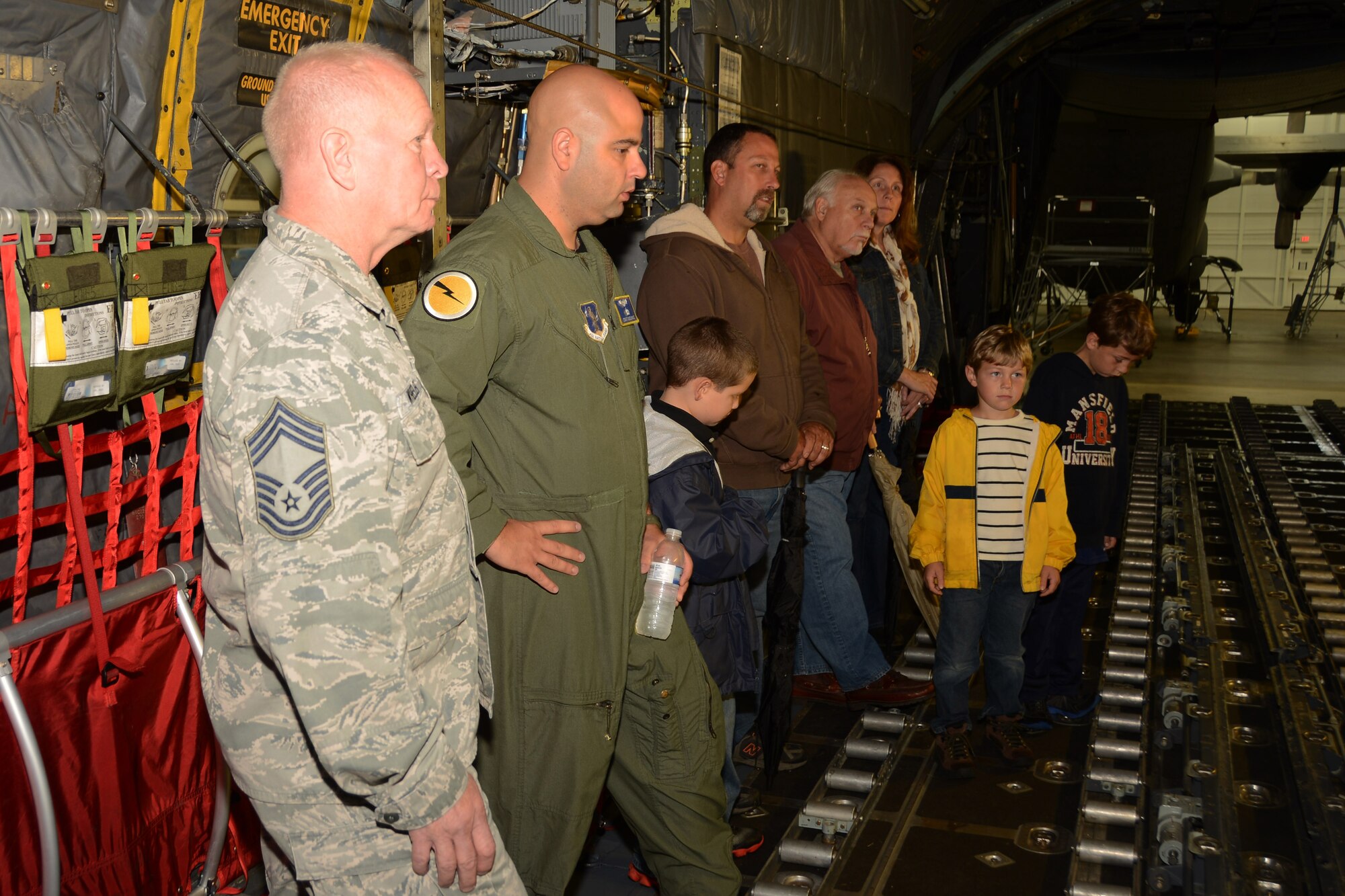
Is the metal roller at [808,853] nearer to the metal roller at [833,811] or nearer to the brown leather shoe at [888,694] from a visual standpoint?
the metal roller at [833,811]

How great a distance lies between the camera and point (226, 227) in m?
2.99

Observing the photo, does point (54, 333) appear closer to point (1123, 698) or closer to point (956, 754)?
point (956, 754)

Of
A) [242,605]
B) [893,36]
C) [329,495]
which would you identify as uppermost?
[893,36]

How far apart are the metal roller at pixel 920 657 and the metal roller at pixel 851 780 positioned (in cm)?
115

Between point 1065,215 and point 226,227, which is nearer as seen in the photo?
point 226,227

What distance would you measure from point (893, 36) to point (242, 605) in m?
7.38

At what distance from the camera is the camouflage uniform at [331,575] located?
1468 mm

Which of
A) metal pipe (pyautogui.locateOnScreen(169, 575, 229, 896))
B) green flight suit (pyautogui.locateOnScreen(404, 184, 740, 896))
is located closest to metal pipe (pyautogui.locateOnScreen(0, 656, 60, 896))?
metal pipe (pyautogui.locateOnScreen(169, 575, 229, 896))

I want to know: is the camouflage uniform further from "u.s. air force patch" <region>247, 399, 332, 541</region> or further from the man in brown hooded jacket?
the man in brown hooded jacket

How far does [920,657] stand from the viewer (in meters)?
4.89

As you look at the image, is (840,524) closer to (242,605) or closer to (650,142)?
(650,142)

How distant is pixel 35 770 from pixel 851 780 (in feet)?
8.19

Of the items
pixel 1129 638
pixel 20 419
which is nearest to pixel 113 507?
pixel 20 419

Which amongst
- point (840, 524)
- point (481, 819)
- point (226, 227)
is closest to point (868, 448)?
point (840, 524)
